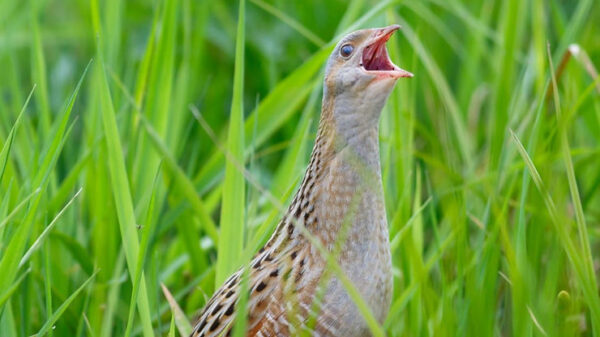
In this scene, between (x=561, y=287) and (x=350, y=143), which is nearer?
(x=350, y=143)

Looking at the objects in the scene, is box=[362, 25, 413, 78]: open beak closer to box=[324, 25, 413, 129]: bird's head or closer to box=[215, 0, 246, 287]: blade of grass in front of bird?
box=[324, 25, 413, 129]: bird's head

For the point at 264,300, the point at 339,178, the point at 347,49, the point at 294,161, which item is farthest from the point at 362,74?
the point at 294,161

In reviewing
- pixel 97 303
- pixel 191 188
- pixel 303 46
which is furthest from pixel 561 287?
pixel 303 46

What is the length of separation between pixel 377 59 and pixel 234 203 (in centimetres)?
52

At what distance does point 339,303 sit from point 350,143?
0.37 metres

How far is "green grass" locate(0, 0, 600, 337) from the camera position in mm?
2482

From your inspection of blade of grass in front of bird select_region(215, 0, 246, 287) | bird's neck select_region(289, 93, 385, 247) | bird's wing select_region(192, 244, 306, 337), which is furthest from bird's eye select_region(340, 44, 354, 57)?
bird's wing select_region(192, 244, 306, 337)

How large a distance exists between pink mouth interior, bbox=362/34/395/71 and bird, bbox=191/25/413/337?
0.13ft

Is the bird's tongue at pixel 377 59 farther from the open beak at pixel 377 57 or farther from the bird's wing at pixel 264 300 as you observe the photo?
the bird's wing at pixel 264 300

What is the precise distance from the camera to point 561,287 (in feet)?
9.32

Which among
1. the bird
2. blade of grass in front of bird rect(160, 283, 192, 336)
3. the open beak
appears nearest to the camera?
the bird

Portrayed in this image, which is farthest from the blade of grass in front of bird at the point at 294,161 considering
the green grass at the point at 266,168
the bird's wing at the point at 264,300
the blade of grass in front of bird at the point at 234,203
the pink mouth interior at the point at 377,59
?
the bird's wing at the point at 264,300

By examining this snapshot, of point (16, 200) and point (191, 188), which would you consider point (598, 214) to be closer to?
point (191, 188)

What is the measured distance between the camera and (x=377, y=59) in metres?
2.71
